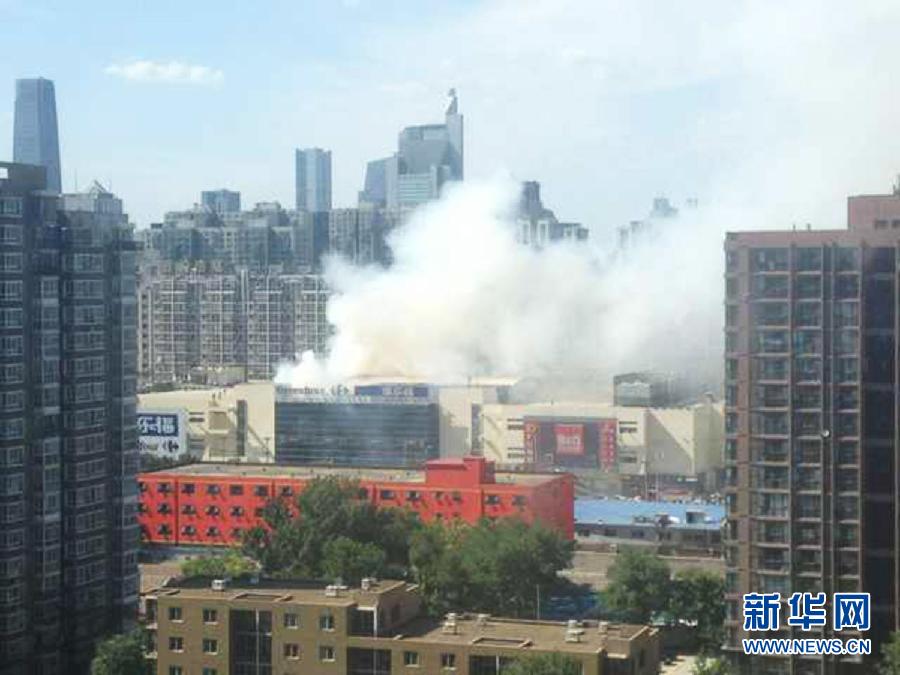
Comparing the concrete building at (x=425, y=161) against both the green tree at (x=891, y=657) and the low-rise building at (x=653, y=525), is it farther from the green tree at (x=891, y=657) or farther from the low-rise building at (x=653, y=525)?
the green tree at (x=891, y=657)

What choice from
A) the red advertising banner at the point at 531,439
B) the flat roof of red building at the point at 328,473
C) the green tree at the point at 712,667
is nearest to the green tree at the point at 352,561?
the green tree at the point at 712,667

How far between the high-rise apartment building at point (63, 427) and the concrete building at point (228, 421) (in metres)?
13.1

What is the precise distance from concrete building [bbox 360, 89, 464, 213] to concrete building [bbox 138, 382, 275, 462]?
127 feet

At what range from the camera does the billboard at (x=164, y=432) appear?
26.6 metres

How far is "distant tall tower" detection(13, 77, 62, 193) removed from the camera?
5925 centimetres

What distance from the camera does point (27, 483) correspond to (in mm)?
13164

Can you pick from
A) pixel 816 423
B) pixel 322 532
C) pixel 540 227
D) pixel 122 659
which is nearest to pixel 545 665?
pixel 122 659

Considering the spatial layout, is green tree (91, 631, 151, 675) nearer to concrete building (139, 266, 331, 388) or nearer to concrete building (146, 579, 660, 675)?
concrete building (146, 579, 660, 675)

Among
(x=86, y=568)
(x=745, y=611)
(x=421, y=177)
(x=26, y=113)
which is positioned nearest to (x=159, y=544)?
(x=86, y=568)

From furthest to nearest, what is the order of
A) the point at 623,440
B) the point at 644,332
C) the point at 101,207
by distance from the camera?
the point at 644,332, the point at 623,440, the point at 101,207

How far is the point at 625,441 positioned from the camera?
84.8 feet

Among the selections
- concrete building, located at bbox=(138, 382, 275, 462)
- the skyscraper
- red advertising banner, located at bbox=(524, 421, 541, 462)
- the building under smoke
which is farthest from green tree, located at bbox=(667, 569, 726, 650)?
the skyscraper

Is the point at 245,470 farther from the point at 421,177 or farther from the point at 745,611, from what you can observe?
the point at 421,177

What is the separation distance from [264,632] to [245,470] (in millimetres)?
10889
